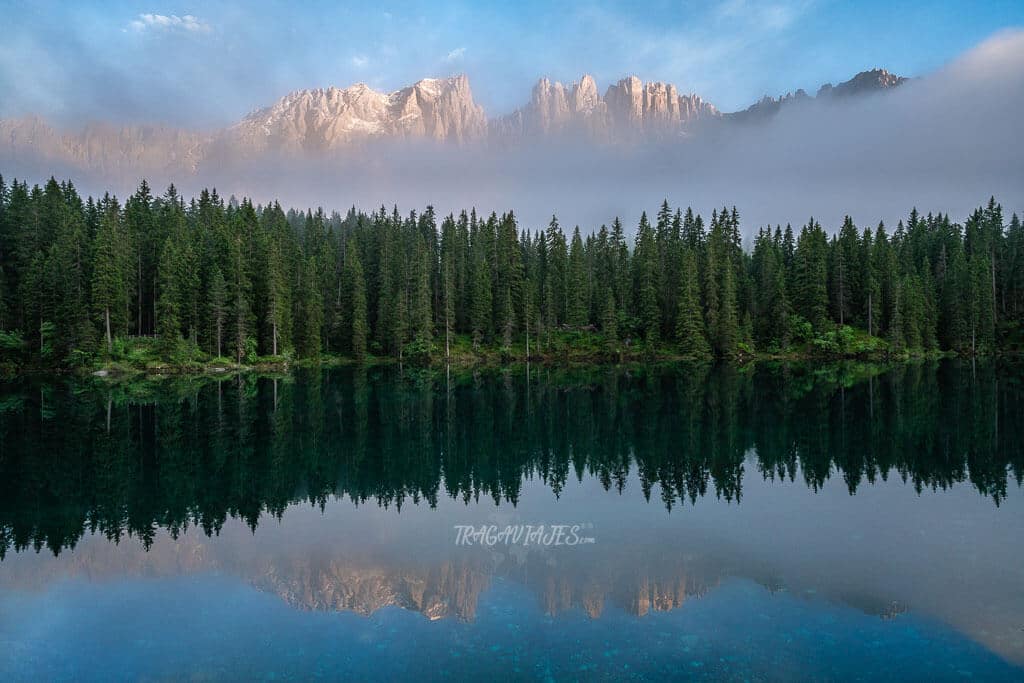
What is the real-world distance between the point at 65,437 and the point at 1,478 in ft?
26.8

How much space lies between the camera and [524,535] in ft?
56.6

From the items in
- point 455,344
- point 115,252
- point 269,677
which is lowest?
point 269,677

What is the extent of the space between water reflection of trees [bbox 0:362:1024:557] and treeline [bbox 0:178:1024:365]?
26890mm

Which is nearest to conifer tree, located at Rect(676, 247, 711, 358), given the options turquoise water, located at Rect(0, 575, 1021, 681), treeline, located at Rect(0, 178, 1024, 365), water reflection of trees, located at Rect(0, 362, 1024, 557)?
treeline, located at Rect(0, 178, 1024, 365)

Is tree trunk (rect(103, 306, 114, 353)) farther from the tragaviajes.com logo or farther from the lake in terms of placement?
the tragaviajes.com logo

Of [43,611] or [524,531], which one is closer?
[43,611]

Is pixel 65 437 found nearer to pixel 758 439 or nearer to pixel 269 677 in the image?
pixel 269 677

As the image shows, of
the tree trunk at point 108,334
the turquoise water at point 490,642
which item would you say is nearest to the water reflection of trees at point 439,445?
the turquoise water at point 490,642

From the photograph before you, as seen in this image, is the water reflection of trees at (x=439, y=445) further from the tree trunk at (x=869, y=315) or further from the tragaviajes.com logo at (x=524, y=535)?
the tree trunk at (x=869, y=315)

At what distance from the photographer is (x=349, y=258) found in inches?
4077

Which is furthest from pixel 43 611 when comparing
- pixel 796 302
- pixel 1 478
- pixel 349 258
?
pixel 796 302

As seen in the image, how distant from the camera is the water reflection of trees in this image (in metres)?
20.7

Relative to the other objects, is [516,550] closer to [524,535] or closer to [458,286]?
[524,535]

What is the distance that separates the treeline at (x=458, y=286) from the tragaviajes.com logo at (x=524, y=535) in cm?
6688
